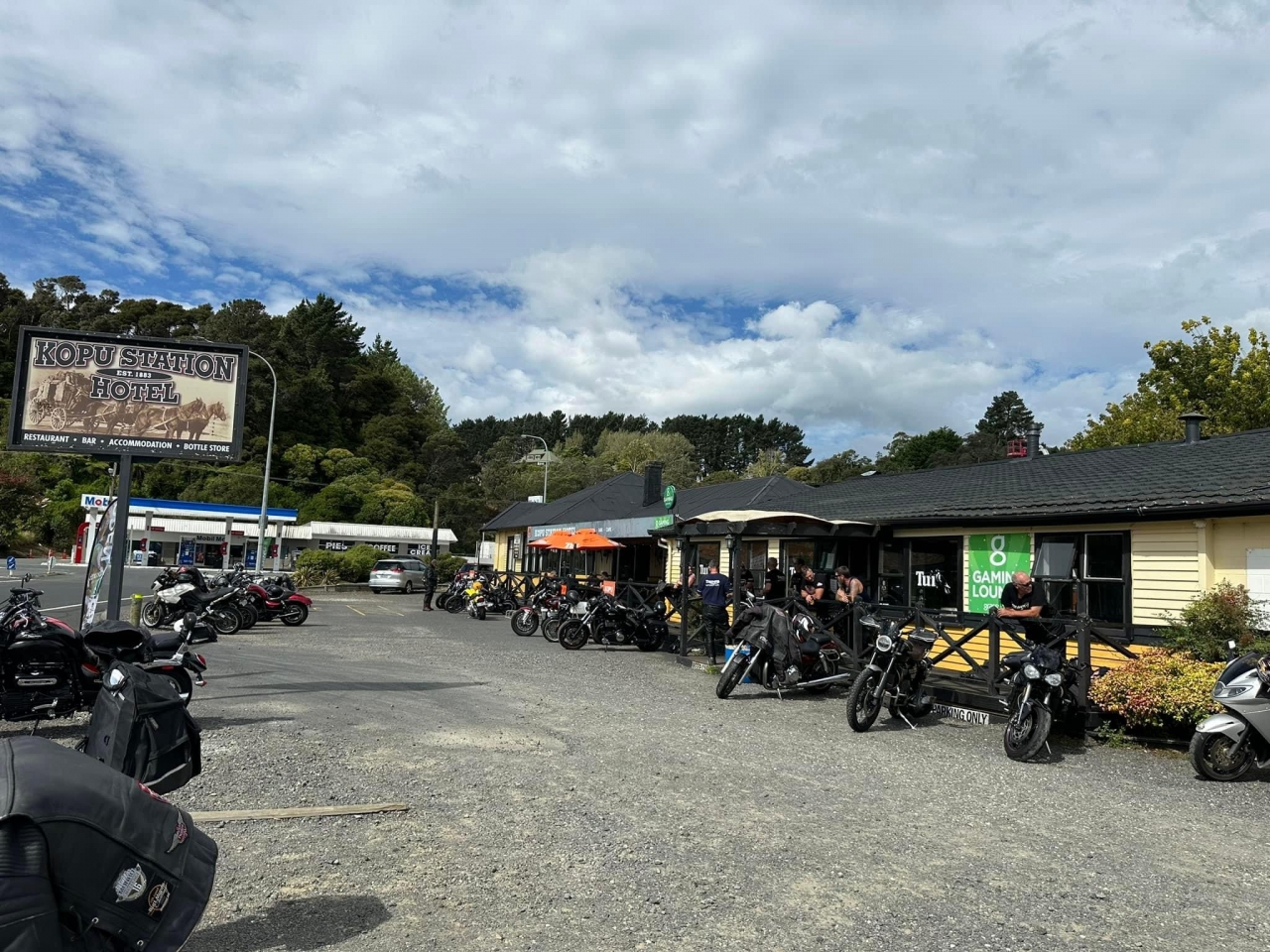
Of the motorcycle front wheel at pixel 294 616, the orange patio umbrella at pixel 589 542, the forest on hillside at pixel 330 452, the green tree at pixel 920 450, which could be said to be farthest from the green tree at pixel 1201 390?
the green tree at pixel 920 450

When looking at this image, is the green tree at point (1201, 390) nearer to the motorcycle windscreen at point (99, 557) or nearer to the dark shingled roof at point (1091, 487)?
the dark shingled roof at point (1091, 487)

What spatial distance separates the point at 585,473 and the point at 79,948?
69379 millimetres

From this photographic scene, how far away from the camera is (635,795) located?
6293mm

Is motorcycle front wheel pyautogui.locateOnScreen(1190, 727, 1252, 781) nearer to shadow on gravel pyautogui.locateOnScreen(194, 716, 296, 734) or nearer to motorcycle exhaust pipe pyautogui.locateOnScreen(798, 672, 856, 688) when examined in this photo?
motorcycle exhaust pipe pyautogui.locateOnScreen(798, 672, 856, 688)

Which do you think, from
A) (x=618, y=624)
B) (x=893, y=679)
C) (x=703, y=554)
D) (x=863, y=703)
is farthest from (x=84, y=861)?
(x=703, y=554)

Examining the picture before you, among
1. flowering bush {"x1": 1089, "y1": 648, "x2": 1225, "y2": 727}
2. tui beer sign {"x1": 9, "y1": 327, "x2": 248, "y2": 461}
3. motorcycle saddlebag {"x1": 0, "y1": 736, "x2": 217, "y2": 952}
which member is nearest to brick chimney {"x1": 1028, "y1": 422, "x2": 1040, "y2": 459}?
flowering bush {"x1": 1089, "y1": 648, "x2": 1225, "y2": 727}

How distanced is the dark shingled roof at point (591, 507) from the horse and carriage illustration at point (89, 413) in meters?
17.7

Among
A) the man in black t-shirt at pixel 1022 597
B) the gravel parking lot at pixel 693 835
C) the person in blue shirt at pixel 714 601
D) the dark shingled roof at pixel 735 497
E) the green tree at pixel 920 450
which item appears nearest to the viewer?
the gravel parking lot at pixel 693 835

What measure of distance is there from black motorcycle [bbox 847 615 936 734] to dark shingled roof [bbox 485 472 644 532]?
59.1ft

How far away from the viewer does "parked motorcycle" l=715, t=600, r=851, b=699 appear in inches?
435

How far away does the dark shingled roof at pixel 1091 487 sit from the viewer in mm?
10516

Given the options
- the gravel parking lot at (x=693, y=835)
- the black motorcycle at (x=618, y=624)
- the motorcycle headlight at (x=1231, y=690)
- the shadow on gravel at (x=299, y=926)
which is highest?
the motorcycle headlight at (x=1231, y=690)

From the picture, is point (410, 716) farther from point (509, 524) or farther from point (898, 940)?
point (509, 524)

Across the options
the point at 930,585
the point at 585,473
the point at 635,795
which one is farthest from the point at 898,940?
the point at 585,473
